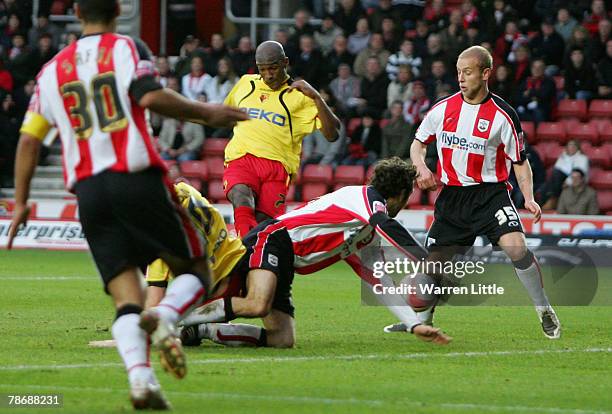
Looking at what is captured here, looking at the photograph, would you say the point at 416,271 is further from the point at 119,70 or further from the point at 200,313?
the point at 119,70

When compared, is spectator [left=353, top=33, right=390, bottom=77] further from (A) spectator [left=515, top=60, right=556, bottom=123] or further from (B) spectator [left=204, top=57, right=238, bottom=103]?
(A) spectator [left=515, top=60, right=556, bottom=123]

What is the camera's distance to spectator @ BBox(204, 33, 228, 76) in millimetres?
23344

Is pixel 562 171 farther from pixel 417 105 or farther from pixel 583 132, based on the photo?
pixel 417 105

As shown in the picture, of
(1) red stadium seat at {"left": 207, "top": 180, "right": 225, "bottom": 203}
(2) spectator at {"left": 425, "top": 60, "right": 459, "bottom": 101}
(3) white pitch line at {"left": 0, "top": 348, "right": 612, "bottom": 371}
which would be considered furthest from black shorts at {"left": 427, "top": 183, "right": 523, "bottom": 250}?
(1) red stadium seat at {"left": 207, "top": 180, "right": 225, "bottom": 203}

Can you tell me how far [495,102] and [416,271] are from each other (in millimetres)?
1530

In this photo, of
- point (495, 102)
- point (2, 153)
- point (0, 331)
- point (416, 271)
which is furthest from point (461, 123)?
point (2, 153)

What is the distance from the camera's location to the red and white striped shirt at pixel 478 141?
1018 cm

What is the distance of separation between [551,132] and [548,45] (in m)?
1.69

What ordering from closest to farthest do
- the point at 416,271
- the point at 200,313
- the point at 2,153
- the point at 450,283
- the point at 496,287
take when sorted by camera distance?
the point at 200,313, the point at 416,271, the point at 450,283, the point at 496,287, the point at 2,153

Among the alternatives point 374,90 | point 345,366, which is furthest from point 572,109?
point 345,366

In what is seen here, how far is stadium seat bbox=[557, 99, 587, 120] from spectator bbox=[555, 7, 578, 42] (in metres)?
1.19

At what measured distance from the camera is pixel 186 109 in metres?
6.10

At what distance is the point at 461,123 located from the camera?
10258 mm

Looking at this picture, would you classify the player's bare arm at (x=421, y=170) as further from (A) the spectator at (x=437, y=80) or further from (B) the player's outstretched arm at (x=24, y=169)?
(A) the spectator at (x=437, y=80)
